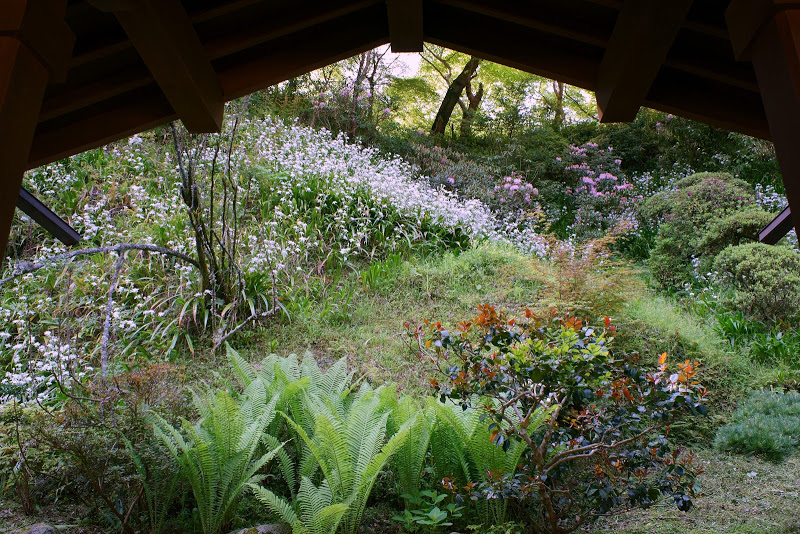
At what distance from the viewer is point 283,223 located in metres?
6.01

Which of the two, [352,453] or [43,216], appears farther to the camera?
[43,216]

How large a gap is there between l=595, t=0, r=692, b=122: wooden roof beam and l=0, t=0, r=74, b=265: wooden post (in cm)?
184

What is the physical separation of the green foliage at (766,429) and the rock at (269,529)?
292 cm

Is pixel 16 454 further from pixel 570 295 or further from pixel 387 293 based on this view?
pixel 570 295

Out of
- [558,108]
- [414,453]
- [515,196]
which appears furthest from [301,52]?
[558,108]

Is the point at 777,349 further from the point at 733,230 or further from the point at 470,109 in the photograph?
the point at 470,109

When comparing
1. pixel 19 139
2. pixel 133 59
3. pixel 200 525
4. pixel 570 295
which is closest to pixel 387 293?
pixel 570 295

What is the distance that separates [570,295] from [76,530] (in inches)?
143

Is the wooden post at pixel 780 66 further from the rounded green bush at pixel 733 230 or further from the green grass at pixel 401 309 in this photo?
the rounded green bush at pixel 733 230

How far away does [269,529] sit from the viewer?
8.07 feet

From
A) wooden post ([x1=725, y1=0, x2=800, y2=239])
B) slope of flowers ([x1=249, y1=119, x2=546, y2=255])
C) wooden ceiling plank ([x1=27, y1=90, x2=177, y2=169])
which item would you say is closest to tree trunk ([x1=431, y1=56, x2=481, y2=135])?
slope of flowers ([x1=249, y1=119, x2=546, y2=255])

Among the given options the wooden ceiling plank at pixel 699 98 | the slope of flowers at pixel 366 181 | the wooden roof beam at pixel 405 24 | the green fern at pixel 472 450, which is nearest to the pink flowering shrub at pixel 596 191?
the slope of flowers at pixel 366 181

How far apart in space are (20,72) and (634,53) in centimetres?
198

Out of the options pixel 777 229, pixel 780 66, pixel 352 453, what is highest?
pixel 777 229
